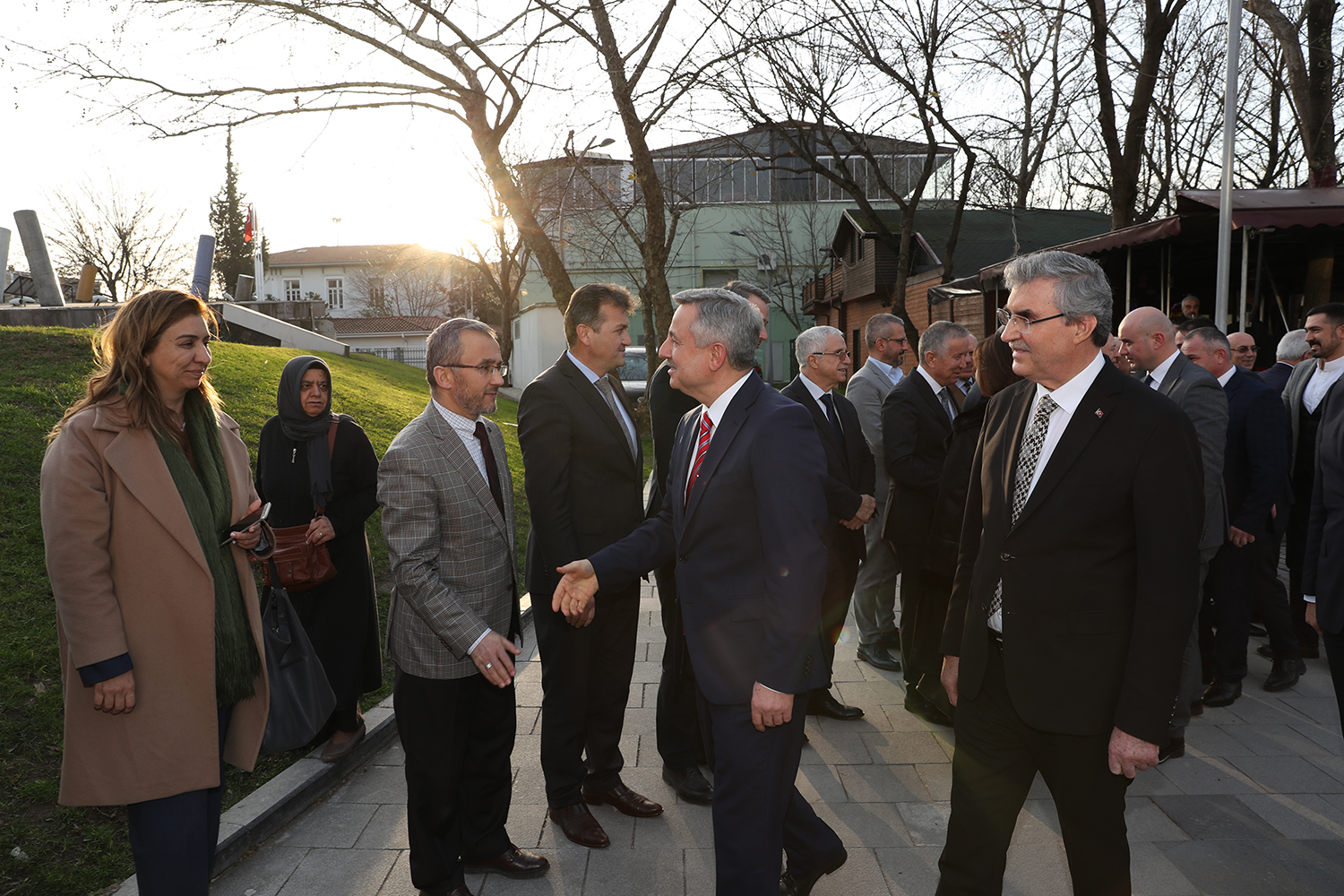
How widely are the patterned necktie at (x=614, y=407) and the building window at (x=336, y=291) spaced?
80919 millimetres

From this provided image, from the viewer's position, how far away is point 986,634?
260cm

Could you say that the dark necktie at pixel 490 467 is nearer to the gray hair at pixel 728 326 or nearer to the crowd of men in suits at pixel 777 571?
the crowd of men in suits at pixel 777 571

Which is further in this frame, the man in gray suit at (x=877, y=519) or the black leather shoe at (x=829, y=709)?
the man in gray suit at (x=877, y=519)

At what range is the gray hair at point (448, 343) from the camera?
3.08 meters

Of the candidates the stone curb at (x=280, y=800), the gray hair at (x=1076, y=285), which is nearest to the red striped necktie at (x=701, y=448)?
the gray hair at (x=1076, y=285)

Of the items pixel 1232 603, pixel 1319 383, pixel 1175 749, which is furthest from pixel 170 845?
pixel 1319 383

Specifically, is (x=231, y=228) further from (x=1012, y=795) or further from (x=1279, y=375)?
(x=1012, y=795)

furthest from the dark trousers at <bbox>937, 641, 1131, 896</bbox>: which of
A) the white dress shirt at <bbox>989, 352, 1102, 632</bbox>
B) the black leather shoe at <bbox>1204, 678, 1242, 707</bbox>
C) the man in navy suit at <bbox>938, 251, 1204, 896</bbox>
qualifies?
the black leather shoe at <bbox>1204, 678, 1242, 707</bbox>

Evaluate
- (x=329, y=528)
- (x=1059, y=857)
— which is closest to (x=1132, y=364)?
(x=1059, y=857)

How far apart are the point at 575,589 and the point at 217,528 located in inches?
45.1

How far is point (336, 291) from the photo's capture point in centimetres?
7912

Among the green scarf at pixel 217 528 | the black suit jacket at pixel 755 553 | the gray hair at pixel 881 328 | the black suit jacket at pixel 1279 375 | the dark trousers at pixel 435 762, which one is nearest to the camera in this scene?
the black suit jacket at pixel 755 553

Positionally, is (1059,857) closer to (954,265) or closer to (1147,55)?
(1147,55)

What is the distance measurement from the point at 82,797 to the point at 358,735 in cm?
219
